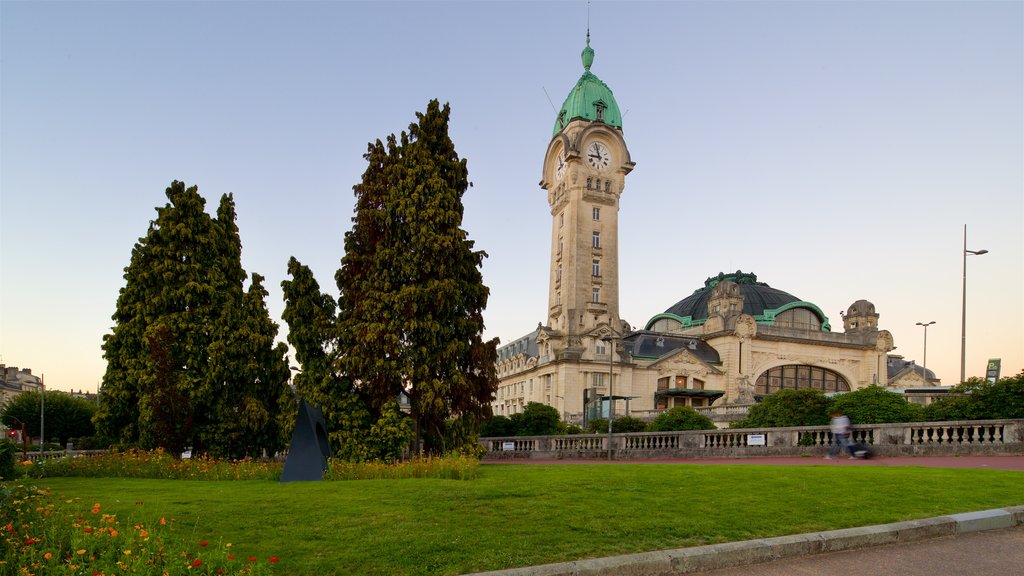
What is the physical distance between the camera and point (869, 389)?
29.3 metres

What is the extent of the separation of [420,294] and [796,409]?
58.0ft

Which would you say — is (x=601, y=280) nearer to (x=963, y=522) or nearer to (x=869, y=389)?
(x=869, y=389)

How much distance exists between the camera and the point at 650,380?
261 ft

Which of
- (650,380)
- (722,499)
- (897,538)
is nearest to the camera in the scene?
(897,538)

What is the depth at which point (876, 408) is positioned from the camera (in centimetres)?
2791

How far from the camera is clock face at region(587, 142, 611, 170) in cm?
8538

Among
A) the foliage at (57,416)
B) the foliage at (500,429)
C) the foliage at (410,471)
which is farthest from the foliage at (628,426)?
the foliage at (57,416)

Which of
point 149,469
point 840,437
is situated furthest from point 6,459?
point 840,437

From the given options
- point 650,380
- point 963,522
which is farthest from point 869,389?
point 650,380

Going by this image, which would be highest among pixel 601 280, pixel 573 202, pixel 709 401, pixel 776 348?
pixel 573 202

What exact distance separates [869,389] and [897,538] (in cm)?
2284

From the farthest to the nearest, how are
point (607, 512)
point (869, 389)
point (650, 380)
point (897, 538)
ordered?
point (650, 380) < point (869, 389) < point (607, 512) < point (897, 538)

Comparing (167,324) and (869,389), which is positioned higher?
(167,324)

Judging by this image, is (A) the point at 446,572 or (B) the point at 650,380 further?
(B) the point at 650,380
